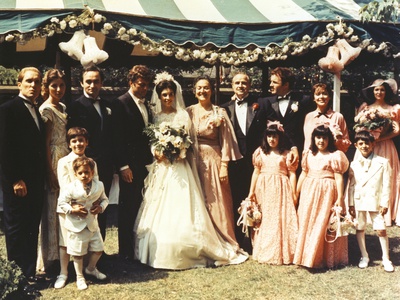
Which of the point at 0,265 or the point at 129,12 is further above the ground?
the point at 129,12

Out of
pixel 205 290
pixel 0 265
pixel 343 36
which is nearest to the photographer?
pixel 0 265

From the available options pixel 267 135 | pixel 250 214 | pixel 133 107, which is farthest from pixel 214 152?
pixel 133 107

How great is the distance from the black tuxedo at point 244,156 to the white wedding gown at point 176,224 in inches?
24.6

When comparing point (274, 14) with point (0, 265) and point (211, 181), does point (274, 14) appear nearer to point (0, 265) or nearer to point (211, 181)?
point (211, 181)

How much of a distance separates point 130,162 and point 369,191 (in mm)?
2577

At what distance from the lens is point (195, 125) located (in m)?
5.18

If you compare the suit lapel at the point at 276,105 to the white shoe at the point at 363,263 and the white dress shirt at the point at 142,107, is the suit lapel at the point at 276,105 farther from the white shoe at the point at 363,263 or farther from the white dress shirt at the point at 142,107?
the white shoe at the point at 363,263

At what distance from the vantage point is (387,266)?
4.75 m

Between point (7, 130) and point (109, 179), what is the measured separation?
3.89 feet

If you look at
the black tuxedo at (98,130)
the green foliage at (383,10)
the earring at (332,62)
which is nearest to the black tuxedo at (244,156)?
the earring at (332,62)

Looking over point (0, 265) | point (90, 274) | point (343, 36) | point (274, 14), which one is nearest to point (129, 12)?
point (274, 14)

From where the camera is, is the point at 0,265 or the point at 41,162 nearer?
the point at 0,265

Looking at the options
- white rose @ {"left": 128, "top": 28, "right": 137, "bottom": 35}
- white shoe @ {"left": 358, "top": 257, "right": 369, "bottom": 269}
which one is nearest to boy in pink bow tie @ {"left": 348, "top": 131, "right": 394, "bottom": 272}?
white shoe @ {"left": 358, "top": 257, "right": 369, "bottom": 269}

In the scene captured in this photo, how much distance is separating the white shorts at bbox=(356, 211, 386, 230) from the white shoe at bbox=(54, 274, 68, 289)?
299cm
